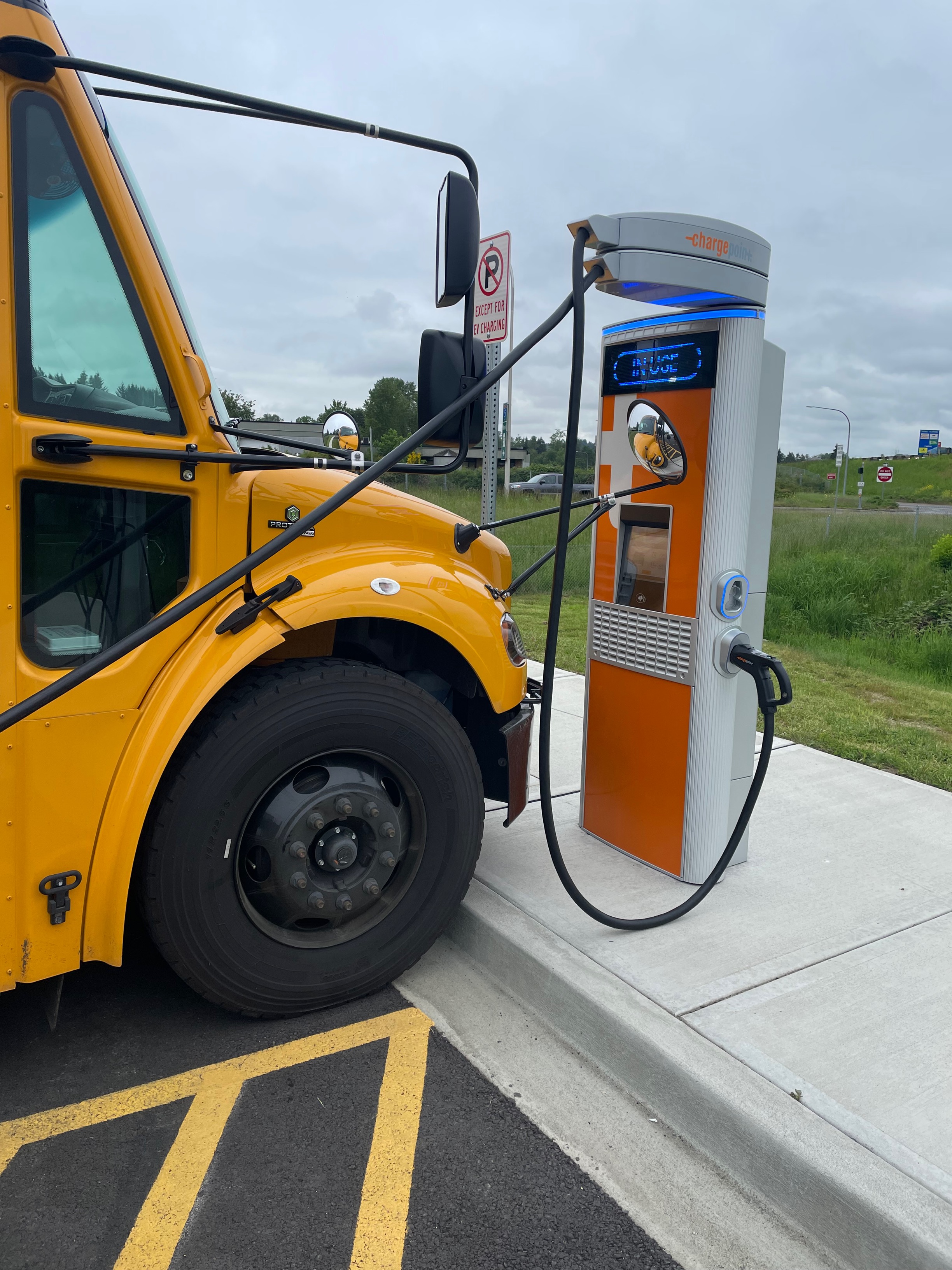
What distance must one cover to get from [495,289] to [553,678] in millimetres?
3157

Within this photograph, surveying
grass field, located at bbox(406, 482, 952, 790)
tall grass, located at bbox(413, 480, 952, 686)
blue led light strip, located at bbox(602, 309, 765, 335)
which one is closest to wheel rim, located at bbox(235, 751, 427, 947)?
blue led light strip, located at bbox(602, 309, 765, 335)

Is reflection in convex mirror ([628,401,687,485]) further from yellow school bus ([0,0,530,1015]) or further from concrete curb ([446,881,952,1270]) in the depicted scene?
concrete curb ([446,881,952,1270])

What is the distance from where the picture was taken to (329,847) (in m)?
2.54

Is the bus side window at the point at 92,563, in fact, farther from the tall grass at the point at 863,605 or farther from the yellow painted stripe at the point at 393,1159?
the tall grass at the point at 863,605

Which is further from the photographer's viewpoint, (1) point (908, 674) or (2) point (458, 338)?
(1) point (908, 674)

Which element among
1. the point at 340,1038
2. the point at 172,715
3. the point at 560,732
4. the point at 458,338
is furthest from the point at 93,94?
the point at 560,732

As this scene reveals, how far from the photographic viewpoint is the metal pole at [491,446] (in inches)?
188

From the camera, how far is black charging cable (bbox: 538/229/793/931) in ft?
8.36

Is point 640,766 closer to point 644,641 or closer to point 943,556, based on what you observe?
point 644,641

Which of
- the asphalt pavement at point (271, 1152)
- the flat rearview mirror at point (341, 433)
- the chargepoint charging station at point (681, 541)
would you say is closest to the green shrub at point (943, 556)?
the chargepoint charging station at point (681, 541)

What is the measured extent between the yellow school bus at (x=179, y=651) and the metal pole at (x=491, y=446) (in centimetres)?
209

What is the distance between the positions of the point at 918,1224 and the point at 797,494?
184 ft

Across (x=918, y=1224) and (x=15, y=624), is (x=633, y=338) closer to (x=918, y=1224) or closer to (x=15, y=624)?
(x=15, y=624)

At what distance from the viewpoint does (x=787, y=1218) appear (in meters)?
2.00
